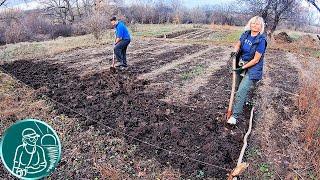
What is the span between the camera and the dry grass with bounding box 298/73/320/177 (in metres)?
4.60

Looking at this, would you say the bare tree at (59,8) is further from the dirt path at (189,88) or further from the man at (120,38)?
the dirt path at (189,88)

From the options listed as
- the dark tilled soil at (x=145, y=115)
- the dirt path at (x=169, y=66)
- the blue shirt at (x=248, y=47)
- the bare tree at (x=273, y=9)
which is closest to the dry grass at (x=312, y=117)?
→ the dark tilled soil at (x=145, y=115)

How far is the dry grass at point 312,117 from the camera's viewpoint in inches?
181

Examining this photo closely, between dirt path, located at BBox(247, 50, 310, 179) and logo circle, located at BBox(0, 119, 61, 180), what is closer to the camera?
logo circle, located at BBox(0, 119, 61, 180)

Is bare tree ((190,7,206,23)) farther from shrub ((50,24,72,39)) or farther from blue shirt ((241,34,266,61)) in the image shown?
blue shirt ((241,34,266,61))

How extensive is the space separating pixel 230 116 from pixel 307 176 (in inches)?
63.8

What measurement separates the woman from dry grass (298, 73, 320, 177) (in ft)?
3.91

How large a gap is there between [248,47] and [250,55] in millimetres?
142

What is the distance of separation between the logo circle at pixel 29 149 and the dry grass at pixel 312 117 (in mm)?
3293

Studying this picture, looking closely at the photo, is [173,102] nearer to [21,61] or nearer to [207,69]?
[207,69]

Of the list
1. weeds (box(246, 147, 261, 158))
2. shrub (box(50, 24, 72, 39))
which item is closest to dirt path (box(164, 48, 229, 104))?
weeds (box(246, 147, 261, 158))

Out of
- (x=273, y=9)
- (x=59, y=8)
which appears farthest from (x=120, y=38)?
(x=59, y=8)

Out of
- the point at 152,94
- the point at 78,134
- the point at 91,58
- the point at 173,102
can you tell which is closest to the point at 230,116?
the point at 173,102

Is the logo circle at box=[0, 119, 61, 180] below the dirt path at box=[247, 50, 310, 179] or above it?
above
